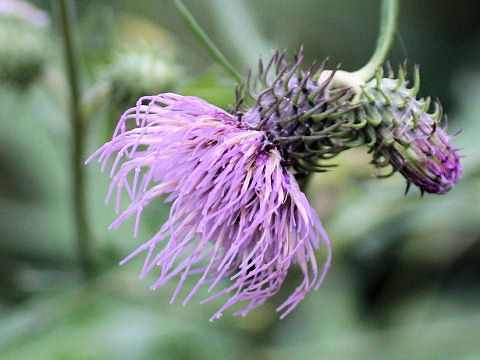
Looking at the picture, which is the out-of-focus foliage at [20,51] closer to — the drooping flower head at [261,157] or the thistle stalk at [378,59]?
the drooping flower head at [261,157]

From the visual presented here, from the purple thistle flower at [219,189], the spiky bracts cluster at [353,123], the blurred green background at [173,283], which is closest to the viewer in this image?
the purple thistle flower at [219,189]

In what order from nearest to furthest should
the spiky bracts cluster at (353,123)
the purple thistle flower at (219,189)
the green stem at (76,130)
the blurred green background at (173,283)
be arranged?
the purple thistle flower at (219,189) → the spiky bracts cluster at (353,123) → the green stem at (76,130) → the blurred green background at (173,283)

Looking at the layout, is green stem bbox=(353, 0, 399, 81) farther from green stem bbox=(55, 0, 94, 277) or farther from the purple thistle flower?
green stem bbox=(55, 0, 94, 277)

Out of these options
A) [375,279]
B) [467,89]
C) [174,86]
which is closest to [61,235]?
[174,86]

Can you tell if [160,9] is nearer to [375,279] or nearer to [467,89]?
[467,89]

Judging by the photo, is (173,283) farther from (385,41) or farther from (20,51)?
(385,41)

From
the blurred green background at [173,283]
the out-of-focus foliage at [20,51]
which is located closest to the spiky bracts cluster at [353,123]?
the blurred green background at [173,283]

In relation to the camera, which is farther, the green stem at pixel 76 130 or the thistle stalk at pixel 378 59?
the green stem at pixel 76 130
